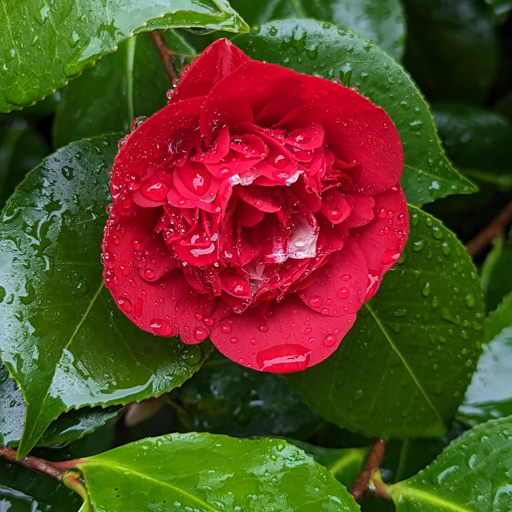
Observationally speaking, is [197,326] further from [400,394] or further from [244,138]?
[400,394]

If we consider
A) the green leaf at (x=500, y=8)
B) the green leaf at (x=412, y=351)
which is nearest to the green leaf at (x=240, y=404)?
the green leaf at (x=412, y=351)

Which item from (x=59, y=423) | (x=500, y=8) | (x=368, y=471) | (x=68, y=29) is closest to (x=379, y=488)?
(x=368, y=471)

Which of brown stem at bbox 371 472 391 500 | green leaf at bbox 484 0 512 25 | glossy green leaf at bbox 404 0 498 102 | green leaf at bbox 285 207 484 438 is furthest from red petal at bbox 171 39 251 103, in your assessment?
glossy green leaf at bbox 404 0 498 102

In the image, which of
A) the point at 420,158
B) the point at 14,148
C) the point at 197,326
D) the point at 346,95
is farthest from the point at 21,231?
the point at 14,148

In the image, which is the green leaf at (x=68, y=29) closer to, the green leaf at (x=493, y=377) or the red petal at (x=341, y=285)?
the red petal at (x=341, y=285)

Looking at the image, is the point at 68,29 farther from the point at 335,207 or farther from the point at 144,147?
the point at 335,207

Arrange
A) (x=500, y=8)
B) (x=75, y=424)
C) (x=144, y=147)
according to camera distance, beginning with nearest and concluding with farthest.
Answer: (x=144, y=147), (x=75, y=424), (x=500, y=8)
